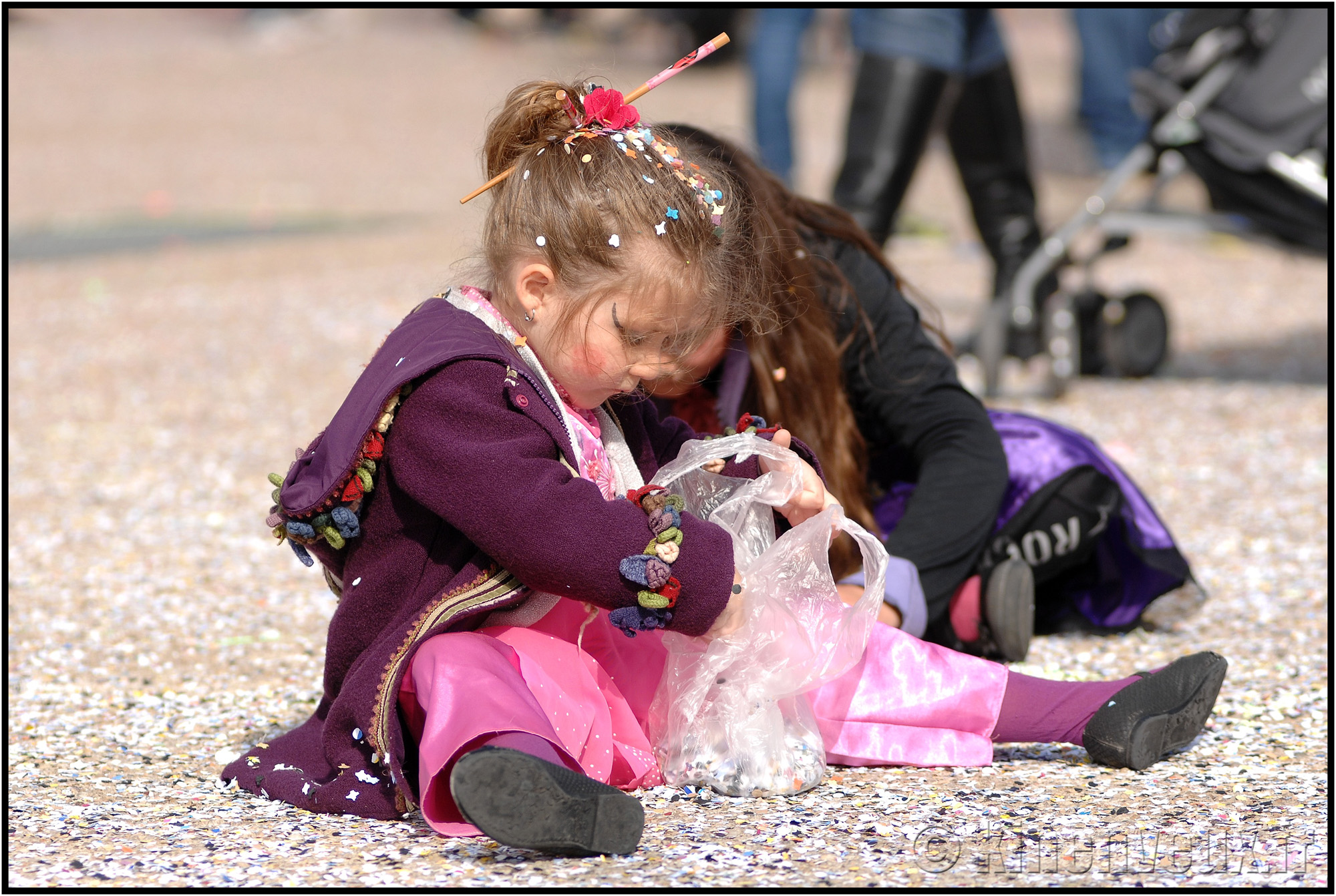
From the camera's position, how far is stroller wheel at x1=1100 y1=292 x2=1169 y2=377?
526 cm

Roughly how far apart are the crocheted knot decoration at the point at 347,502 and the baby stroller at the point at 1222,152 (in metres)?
3.29

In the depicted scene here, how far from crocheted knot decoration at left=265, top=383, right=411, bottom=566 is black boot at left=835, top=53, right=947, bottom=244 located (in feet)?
8.50

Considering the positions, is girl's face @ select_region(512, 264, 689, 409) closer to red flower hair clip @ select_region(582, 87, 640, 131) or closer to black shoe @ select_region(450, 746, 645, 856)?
red flower hair clip @ select_region(582, 87, 640, 131)

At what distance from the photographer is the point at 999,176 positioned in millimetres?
4719

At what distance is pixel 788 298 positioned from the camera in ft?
8.29

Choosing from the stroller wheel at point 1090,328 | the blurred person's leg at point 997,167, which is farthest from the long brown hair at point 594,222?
the stroller wheel at point 1090,328

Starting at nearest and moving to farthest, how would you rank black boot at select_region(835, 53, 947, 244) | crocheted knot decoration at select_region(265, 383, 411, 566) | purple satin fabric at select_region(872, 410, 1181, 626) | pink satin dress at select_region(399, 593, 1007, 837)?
pink satin dress at select_region(399, 593, 1007, 837) < crocheted knot decoration at select_region(265, 383, 411, 566) < purple satin fabric at select_region(872, 410, 1181, 626) < black boot at select_region(835, 53, 947, 244)

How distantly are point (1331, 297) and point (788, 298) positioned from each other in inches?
115

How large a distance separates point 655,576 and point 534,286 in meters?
0.44

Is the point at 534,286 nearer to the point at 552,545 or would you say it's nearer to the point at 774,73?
the point at 552,545

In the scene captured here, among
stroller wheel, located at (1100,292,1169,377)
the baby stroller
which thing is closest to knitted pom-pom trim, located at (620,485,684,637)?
the baby stroller

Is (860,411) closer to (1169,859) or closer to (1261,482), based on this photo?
(1169,859)

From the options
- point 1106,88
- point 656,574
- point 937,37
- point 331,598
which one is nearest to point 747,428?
point 656,574

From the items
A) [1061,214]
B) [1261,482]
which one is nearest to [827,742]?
[1261,482]
